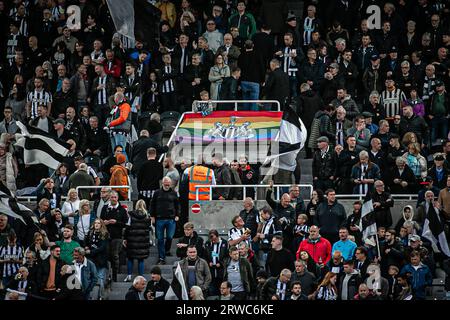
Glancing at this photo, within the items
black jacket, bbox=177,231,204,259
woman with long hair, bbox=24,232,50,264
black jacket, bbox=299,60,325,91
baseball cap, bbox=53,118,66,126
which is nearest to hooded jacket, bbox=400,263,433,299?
black jacket, bbox=177,231,204,259

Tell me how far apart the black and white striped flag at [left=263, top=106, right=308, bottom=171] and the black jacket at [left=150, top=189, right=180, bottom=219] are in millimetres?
2560

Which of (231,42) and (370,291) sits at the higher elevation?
(231,42)

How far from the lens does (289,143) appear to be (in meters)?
35.0

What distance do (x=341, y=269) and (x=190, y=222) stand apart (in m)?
3.14

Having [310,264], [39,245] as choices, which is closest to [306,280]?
[310,264]

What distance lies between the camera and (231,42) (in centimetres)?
3812

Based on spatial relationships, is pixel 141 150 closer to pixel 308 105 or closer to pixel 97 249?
pixel 308 105

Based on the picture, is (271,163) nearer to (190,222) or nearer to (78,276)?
(190,222)

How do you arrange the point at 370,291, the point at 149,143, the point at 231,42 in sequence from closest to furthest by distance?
the point at 370,291 → the point at 149,143 → the point at 231,42

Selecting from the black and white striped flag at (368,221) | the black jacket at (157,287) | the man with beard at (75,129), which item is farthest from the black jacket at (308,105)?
the black jacket at (157,287)

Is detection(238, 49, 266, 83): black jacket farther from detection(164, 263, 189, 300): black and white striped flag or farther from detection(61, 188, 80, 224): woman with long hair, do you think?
detection(164, 263, 189, 300): black and white striped flag

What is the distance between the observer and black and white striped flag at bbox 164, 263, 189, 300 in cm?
3081
